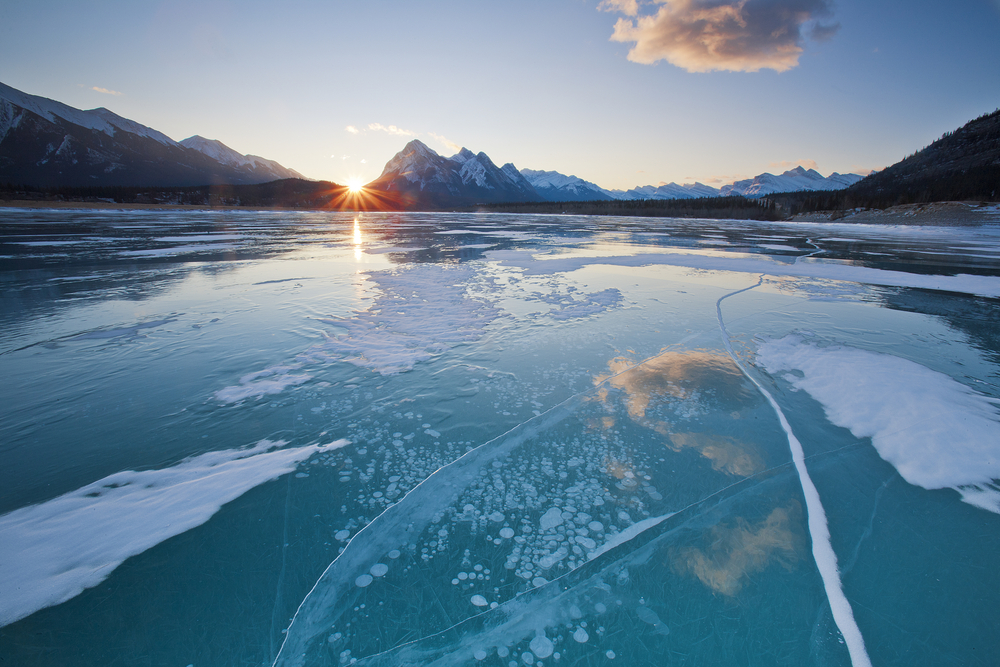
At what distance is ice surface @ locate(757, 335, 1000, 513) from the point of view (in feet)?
10.8

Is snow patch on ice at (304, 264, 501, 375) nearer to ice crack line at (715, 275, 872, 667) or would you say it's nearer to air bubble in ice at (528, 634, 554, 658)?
air bubble in ice at (528, 634, 554, 658)

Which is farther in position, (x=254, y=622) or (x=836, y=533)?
(x=836, y=533)

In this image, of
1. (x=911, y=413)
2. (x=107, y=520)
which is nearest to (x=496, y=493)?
(x=107, y=520)

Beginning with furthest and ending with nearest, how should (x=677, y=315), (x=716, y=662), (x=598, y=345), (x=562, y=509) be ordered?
1. (x=677, y=315)
2. (x=598, y=345)
3. (x=562, y=509)
4. (x=716, y=662)

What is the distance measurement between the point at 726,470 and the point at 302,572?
328cm

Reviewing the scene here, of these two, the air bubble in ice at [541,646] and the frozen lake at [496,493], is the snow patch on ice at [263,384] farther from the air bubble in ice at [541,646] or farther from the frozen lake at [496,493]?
the air bubble in ice at [541,646]

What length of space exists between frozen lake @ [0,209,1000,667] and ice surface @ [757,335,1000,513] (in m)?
0.03

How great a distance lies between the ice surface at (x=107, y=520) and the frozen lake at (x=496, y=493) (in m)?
0.02

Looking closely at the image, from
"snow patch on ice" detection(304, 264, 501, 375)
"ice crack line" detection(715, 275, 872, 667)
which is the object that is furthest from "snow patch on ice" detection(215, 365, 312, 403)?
"ice crack line" detection(715, 275, 872, 667)

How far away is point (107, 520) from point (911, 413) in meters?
7.17

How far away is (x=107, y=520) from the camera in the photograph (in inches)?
108

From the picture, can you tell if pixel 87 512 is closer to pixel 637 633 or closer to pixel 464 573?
pixel 464 573

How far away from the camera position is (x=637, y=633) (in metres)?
2.10

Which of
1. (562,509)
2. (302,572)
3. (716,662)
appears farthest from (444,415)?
(716,662)
